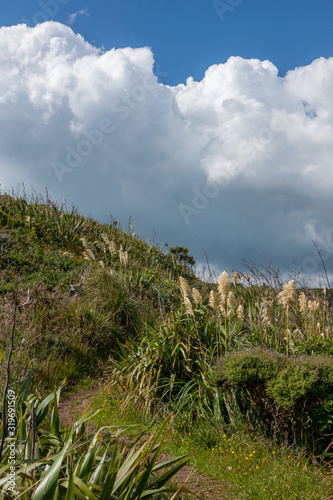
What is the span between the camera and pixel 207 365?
6.07 metres

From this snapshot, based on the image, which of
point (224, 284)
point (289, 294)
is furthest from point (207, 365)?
point (289, 294)

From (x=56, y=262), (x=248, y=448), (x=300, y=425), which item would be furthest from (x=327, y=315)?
(x=56, y=262)

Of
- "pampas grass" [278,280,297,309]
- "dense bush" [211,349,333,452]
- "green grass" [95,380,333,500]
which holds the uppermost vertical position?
"pampas grass" [278,280,297,309]

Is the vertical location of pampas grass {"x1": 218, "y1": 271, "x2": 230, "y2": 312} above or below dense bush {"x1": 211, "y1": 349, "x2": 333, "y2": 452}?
above

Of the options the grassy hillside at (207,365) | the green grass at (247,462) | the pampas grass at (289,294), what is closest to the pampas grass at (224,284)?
the grassy hillside at (207,365)

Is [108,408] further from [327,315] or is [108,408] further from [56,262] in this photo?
[56,262]

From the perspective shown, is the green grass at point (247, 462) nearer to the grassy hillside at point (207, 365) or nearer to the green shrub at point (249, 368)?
the grassy hillside at point (207, 365)

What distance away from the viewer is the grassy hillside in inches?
193

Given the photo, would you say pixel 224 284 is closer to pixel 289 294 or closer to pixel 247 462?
pixel 289 294

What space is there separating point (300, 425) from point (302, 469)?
65 cm

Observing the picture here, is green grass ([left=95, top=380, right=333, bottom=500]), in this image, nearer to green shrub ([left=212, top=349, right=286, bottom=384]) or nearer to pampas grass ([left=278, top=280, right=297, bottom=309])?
green shrub ([left=212, top=349, right=286, bottom=384])

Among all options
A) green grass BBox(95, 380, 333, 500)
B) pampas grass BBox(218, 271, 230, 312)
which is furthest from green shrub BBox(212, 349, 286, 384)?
pampas grass BBox(218, 271, 230, 312)

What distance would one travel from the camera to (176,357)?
6.49 metres

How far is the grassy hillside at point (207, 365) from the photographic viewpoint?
489 centimetres
